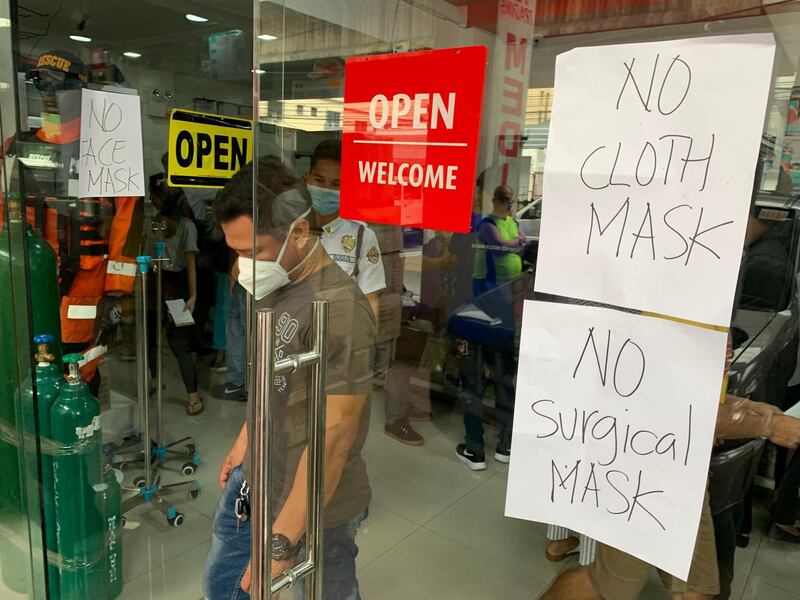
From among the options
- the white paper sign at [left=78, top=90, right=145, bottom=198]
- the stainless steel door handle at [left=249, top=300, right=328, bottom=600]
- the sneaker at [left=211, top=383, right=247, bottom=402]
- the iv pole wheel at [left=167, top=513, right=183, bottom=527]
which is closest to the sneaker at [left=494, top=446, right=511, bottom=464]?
the stainless steel door handle at [left=249, top=300, right=328, bottom=600]

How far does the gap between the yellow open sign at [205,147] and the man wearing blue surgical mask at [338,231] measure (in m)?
1.49

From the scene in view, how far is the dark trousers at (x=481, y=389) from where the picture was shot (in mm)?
913

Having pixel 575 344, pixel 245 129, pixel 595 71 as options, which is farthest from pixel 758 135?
pixel 245 129

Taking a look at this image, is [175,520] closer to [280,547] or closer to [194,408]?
[194,408]

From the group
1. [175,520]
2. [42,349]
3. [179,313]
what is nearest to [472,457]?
[42,349]

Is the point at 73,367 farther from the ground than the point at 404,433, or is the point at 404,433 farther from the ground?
the point at 404,433

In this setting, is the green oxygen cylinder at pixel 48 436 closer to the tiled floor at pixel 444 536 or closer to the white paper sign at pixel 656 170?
the tiled floor at pixel 444 536

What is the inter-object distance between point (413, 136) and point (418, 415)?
0.48 m

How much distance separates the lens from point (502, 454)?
0.90m

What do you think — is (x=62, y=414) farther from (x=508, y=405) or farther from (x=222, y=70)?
(x=222, y=70)

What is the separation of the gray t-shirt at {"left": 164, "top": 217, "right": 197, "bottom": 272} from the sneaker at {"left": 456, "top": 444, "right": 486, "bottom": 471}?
3036 millimetres

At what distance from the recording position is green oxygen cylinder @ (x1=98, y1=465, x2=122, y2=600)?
2180mm

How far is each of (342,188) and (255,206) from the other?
18cm

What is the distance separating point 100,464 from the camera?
2.13 metres
